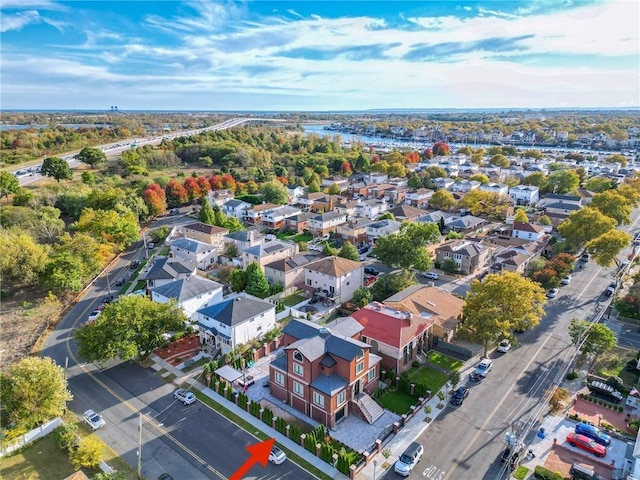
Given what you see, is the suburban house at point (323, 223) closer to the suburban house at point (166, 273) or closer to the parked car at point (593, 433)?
the suburban house at point (166, 273)

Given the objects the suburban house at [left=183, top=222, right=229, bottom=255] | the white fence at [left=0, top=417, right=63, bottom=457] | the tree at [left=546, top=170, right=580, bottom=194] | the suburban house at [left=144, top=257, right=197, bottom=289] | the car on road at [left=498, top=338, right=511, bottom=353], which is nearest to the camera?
the white fence at [left=0, top=417, right=63, bottom=457]

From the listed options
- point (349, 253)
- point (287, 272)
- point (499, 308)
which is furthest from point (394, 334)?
point (349, 253)

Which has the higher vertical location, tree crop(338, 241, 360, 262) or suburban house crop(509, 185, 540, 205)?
suburban house crop(509, 185, 540, 205)

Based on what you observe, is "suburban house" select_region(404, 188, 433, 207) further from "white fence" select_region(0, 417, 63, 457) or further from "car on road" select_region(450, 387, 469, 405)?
"white fence" select_region(0, 417, 63, 457)

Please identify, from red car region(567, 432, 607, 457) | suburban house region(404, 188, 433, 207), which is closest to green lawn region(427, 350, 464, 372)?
red car region(567, 432, 607, 457)

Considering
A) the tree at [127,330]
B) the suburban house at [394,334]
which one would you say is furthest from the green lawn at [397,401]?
the tree at [127,330]
